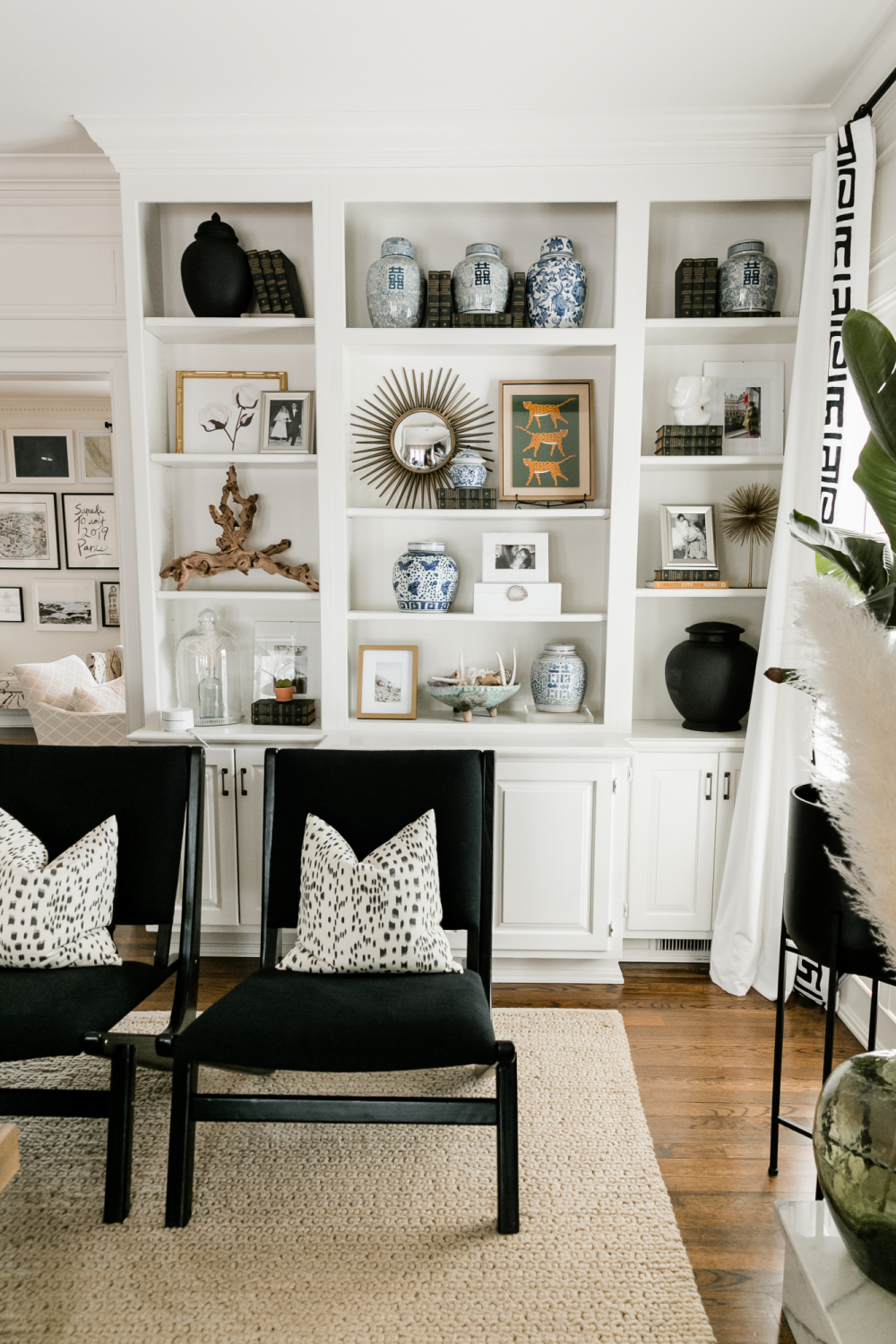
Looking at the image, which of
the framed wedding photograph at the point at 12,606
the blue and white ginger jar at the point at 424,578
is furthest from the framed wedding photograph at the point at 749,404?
the framed wedding photograph at the point at 12,606

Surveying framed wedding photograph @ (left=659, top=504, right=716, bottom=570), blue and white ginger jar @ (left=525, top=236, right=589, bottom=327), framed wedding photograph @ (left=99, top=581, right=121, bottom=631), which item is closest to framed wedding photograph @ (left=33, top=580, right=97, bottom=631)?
framed wedding photograph @ (left=99, top=581, right=121, bottom=631)

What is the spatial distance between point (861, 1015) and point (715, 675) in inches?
42.5

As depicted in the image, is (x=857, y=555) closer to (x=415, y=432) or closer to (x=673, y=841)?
(x=673, y=841)

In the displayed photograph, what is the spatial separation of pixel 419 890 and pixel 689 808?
1.18m

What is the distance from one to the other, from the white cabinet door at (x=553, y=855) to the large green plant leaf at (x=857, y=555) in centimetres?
119

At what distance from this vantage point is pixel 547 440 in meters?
2.85

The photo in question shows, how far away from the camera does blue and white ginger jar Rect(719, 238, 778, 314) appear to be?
2621 millimetres

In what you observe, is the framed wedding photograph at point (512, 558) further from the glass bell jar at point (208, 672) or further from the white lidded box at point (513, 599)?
the glass bell jar at point (208, 672)

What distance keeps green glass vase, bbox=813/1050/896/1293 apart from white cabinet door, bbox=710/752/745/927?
4.59ft

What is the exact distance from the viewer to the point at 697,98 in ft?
7.95

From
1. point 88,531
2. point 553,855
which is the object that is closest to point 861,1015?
point 553,855

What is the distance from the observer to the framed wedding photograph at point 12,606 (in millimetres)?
6141

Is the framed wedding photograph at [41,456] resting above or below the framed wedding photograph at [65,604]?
above

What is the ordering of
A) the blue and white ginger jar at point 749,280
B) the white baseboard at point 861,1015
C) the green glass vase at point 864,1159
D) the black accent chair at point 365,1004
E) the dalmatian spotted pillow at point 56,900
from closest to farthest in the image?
the green glass vase at point 864,1159 < the black accent chair at point 365,1004 < the dalmatian spotted pillow at point 56,900 < the white baseboard at point 861,1015 < the blue and white ginger jar at point 749,280
